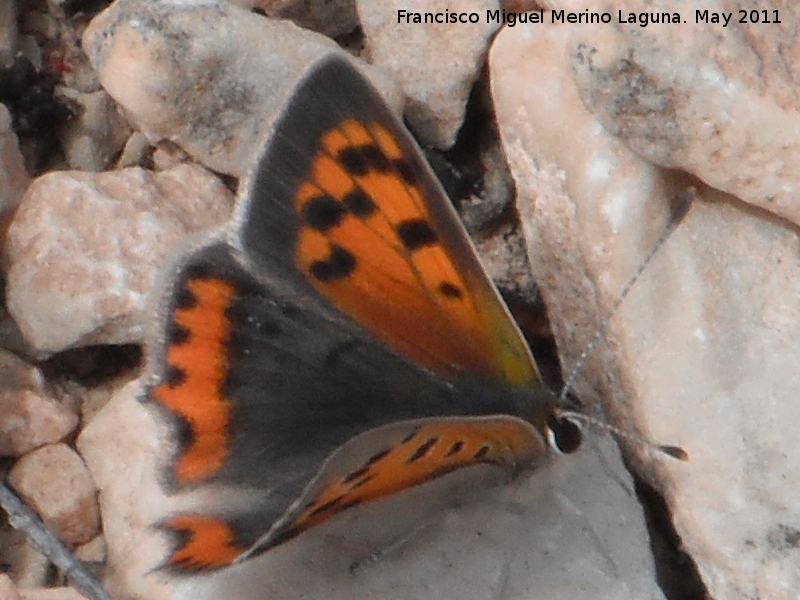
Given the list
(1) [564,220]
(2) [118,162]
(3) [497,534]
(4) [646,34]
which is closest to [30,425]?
(2) [118,162]

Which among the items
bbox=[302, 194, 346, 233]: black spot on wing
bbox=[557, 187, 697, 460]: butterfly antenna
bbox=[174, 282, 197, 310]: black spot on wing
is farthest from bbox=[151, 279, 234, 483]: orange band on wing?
bbox=[557, 187, 697, 460]: butterfly antenna

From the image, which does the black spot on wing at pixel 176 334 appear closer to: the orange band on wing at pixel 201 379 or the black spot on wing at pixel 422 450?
the orange band on wing at pixel 201 379

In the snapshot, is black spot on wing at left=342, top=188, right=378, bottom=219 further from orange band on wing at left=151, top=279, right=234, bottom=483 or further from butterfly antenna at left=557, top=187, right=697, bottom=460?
butterfly antenna at left=557, top=187, right=697, bottom=460

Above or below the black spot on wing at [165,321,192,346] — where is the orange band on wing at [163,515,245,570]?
below

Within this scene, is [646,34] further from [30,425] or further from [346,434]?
[30,425]

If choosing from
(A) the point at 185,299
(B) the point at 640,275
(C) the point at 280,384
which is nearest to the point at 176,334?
(A) the point at 185,299

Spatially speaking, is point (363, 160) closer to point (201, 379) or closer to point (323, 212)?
point (323, 212)

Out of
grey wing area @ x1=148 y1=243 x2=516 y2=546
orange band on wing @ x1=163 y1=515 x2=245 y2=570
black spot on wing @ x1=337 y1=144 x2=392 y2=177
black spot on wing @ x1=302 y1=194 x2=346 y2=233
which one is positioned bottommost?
orange band on wing @ x1=163 y1=515 x2=245 y2=570
